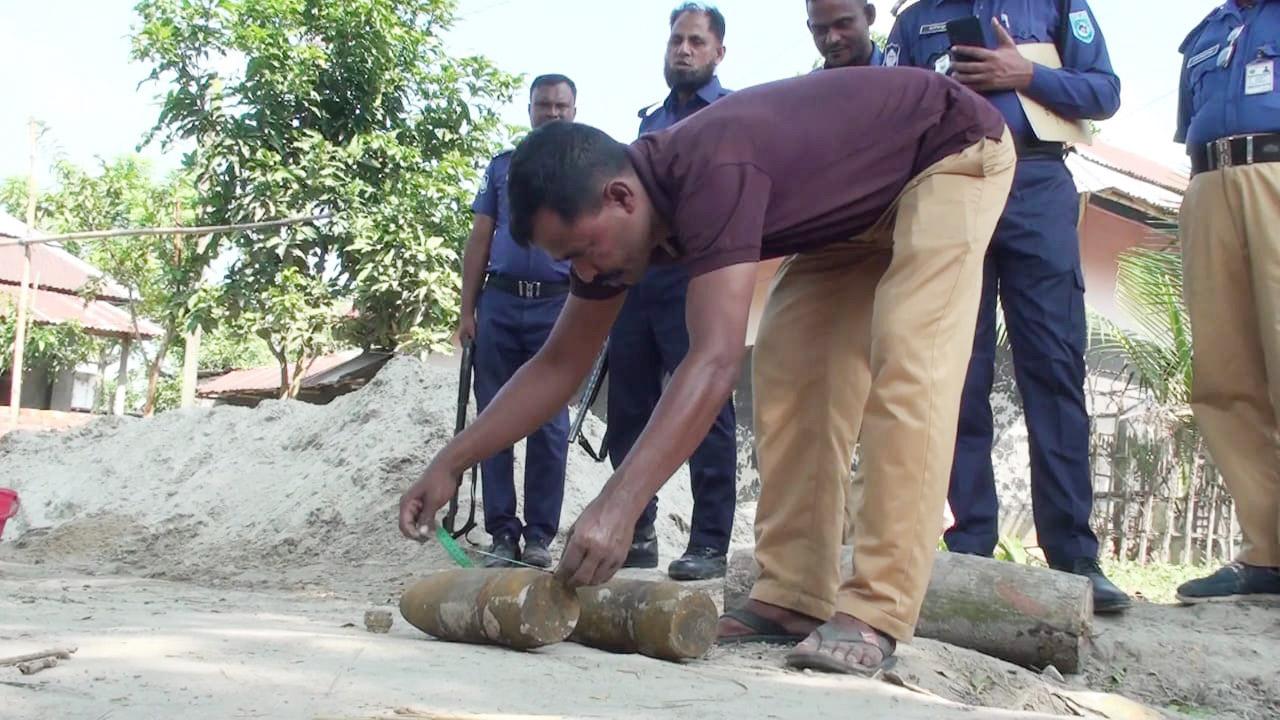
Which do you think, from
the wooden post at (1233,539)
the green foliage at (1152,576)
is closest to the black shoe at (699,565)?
the green foliage at (1152,576)

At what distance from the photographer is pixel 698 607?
2.74 m

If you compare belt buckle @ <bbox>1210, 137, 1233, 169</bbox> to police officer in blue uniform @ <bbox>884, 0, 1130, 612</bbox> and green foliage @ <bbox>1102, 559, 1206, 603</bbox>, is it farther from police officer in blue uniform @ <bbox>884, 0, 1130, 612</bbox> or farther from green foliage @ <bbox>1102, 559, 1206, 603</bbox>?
green foliage @ <bbox>1102, 559, 1206, 603</bbox>

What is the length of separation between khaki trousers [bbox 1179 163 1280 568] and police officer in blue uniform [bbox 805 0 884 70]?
1193 millimetres

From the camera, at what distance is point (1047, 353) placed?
3666 millimetres

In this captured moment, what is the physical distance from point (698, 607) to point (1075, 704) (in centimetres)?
92

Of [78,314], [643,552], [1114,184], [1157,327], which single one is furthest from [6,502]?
[78,314]

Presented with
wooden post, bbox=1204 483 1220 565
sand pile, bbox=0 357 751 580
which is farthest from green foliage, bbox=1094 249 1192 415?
sand pile, bbox=0 357 751 580

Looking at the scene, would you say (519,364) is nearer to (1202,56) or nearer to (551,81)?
(551,81)

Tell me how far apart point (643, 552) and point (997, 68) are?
2210 mm

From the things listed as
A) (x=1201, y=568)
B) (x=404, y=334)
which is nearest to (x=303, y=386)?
(x=404, y=334)

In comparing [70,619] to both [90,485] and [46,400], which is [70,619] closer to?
[90,485]

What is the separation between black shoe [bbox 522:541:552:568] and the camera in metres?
4.77

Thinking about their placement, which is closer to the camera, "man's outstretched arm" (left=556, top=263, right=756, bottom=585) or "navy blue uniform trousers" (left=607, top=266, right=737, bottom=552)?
"man's outstretched arm" (left=556, top=263, right=756, bottom=585)

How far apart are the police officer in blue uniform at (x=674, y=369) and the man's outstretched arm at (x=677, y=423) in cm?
177
